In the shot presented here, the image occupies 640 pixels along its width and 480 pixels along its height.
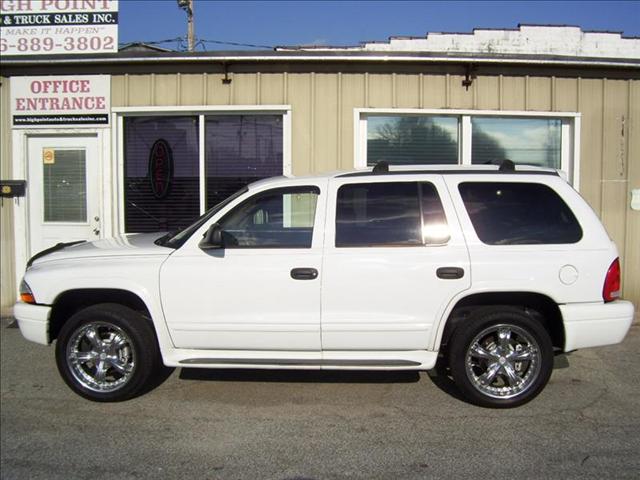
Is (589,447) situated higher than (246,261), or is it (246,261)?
(246,261)

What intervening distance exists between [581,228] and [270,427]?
2816 mm

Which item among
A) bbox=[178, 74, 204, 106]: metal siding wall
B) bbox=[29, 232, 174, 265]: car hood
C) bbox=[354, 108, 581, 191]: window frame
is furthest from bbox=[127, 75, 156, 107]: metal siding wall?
bbox=[29, 232, 174, 265]: car hood

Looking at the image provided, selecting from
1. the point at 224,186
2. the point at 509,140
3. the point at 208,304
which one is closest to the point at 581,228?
the point at 208,304

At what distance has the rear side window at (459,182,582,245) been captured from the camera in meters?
4.45

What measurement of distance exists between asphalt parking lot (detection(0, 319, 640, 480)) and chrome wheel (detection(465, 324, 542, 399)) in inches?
8.1

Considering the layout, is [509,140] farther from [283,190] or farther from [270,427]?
[270,427]

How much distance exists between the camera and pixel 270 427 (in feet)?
13.9

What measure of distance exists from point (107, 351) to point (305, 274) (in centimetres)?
174

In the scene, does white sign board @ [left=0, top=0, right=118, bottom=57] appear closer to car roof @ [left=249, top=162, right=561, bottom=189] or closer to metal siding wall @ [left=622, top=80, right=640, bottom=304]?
car roof @ [left=249, top=162, right=561, bottom=189]

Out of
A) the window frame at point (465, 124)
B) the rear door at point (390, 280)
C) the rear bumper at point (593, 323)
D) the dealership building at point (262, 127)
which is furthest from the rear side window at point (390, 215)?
the window frame at point (465, 124)

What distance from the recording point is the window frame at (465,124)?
7652 millimetres

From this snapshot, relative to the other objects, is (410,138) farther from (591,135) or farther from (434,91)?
(591,135)

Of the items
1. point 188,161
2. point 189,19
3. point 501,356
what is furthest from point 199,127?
point 189,19

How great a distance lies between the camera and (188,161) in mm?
7977
